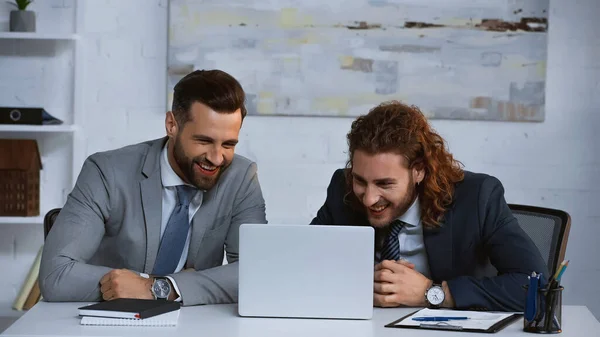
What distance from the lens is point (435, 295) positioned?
2135 mm

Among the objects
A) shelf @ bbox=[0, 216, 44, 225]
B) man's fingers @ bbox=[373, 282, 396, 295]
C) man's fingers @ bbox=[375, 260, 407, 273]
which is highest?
man's fingers @ bbox=[375, 260, 407, 273]

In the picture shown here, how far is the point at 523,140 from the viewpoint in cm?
369

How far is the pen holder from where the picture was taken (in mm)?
1861

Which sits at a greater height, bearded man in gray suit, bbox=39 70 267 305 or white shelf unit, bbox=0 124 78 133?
white shelf unit, bbox=0 124 78 133

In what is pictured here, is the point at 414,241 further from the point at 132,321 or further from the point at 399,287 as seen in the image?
the point at 132,321

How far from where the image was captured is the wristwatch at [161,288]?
2.12 m

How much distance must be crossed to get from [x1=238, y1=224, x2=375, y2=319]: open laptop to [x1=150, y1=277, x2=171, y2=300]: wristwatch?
246 millimetres

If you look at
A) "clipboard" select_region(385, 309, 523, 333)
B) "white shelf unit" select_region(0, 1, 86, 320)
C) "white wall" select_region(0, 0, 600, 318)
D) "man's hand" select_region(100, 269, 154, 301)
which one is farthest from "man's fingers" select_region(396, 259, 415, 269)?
"white shelf unit" select_region(0, 1, 86, 320)

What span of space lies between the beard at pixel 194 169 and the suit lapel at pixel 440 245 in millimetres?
601

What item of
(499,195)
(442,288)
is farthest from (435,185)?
(442,288)

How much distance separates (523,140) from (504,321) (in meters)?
1.86

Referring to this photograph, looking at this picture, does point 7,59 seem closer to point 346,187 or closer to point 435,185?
point 346,187

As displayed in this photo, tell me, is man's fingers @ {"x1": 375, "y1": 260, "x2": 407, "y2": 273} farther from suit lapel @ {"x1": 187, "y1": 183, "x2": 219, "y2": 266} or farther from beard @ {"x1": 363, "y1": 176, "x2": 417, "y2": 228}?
suit lapel @ {"x1": 187, "y1": 183, "x2": 219, "y2": 266}

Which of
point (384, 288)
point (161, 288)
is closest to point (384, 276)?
point (384, 288)
